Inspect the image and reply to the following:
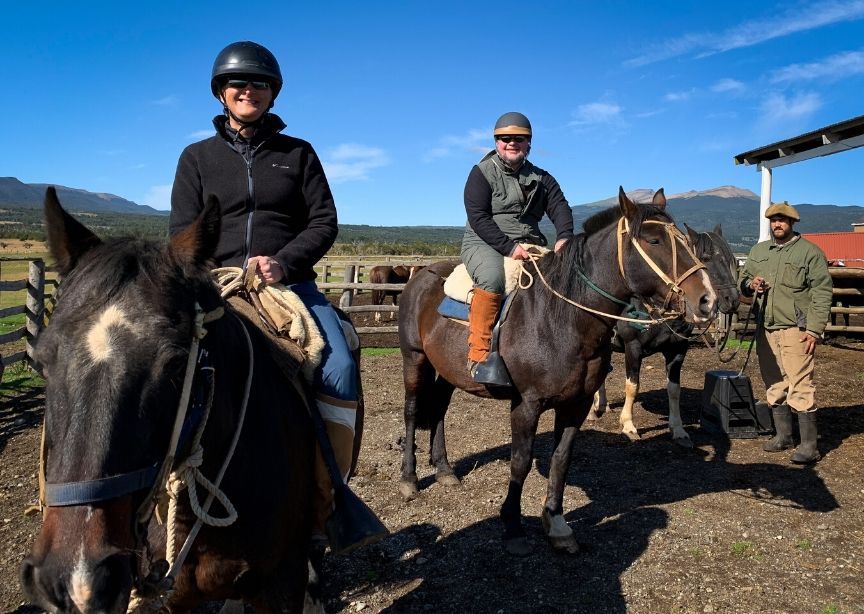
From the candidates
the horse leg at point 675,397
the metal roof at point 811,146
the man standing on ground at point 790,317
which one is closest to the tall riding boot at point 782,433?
the man standing on ground at point 790,317

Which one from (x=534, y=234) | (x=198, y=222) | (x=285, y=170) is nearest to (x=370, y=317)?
(x=534, y=234)

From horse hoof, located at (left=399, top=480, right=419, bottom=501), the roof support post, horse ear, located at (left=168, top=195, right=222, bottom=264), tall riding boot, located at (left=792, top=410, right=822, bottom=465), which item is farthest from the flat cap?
the roof support post

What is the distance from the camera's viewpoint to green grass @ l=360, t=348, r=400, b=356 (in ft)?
40.6

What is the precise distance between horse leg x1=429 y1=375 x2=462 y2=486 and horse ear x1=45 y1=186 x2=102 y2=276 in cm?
457

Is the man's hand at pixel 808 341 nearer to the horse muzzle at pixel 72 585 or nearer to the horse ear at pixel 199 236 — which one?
the horse ear at pixel 199 236

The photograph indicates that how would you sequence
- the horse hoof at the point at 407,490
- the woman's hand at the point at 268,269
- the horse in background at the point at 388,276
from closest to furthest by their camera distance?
the woman's hand at the point at 268,269
the horse hoof at the point at 407,490
the horse in background at the point at 388,276

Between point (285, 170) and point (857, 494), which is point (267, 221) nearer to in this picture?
point (285, 170)

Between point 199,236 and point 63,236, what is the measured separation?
0.37 meters

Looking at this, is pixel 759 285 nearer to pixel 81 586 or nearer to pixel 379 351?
pixel 81 586

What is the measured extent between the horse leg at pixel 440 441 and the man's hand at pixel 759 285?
3721mm

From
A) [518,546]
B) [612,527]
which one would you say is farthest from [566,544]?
[612,527]

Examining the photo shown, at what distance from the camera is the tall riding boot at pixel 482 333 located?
4.62m

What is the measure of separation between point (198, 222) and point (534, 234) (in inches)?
154

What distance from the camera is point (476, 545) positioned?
15.1ft
